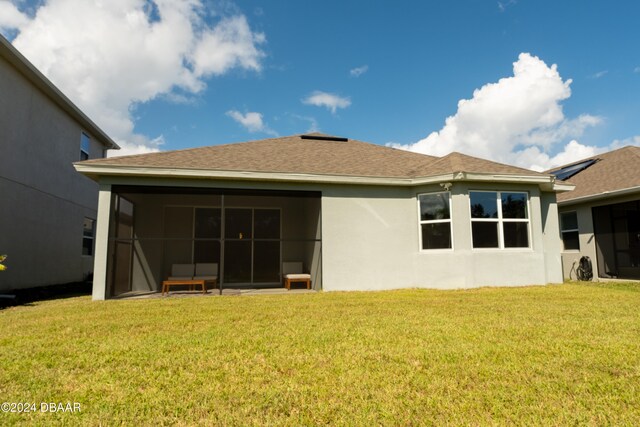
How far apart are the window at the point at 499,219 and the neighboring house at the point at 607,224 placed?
3930 millimetres

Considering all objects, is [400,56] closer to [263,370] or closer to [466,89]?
[466,89]


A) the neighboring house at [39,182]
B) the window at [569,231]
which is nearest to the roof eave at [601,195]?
the window at [569,231]

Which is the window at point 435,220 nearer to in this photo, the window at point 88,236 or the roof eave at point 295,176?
the roof eave at point 295,176

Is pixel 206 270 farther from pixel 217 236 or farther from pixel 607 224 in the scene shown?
pixel 607 224

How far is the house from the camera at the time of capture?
9414mm

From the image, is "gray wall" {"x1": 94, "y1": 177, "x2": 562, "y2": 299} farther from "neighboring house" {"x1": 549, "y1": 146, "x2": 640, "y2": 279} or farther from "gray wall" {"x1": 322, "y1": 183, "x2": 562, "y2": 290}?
"neighboring house" {"x1": 549, "y1": 146, "x2": 640, "y2": 279}

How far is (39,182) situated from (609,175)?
66.9 ft

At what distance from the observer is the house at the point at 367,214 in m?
9.41

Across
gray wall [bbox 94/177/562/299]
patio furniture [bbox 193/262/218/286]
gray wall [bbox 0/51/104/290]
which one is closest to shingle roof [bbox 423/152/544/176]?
gray wall [bbox 94/177/562/299]

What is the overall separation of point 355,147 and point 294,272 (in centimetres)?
541

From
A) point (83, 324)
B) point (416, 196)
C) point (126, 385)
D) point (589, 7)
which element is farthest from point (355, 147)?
point (126, 385)

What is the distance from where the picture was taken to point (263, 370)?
3375mm

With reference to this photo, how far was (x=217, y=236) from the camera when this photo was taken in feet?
41.4

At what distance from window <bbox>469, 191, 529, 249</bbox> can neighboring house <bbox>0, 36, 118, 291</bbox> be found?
1362 cm
